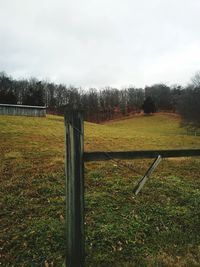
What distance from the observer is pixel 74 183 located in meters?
3.25

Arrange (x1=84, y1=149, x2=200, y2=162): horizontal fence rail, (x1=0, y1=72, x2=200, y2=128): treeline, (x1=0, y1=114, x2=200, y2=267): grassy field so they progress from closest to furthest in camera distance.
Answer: (x1=84, y1=149, x2=200, y2=162): horizontal fence rail
(x1=0, y1=114, x2=200, y2=267): grassy field
(x1=0, y1=72, x2=200, y2=128): treeline

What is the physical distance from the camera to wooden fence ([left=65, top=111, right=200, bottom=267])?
3232mm

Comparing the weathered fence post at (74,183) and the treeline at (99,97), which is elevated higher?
the treeline at (99,97)

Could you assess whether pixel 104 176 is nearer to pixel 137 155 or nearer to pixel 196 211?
pixel 196 211

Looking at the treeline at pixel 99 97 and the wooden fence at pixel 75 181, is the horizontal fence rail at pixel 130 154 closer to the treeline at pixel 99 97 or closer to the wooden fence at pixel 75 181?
the wooden fence at pixel 75 181

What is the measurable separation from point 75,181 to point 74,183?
0.03 meters

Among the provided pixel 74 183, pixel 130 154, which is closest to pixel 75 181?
pixel 74 183

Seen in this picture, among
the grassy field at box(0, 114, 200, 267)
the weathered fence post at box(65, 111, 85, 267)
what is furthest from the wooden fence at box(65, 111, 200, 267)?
the grassy field at box(0, 114, 200, 267)

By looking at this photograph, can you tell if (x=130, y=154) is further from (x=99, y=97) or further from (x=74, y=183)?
(x=99, y=97)

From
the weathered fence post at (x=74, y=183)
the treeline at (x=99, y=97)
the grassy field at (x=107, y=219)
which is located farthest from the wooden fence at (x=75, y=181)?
the treeline at (x=99, y=97)

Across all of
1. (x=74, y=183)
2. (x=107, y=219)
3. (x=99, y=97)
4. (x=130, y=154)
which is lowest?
(x=107, y=219)

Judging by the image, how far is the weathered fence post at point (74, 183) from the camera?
10.6ft

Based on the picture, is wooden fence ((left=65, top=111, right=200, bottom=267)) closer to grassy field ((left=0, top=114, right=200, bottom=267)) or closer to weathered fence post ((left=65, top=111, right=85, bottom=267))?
weathered fence post ((left=65, top=111, right=85, bottom=267))

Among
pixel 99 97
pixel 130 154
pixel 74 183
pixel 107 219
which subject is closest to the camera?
pixel 74 183
